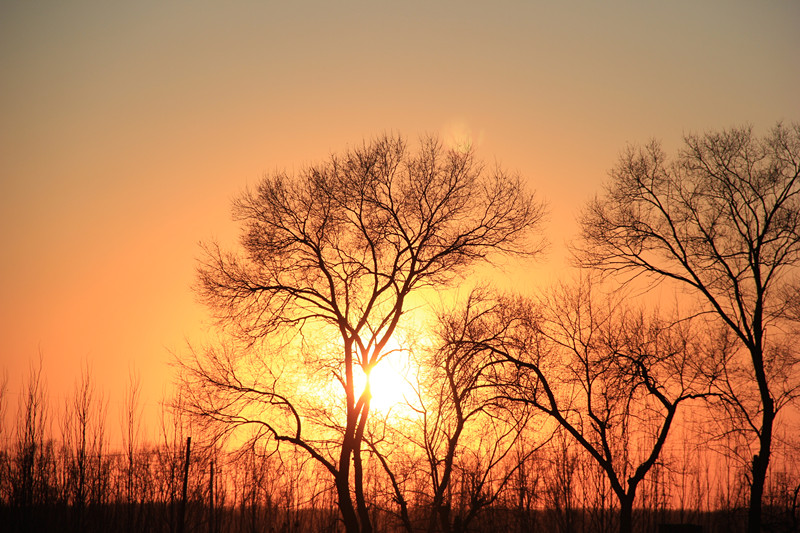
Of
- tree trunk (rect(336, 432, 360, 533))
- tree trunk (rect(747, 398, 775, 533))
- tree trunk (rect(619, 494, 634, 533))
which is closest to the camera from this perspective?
tree trunk (rect(747, 398, 775, 533))

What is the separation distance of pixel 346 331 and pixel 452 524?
6772mm

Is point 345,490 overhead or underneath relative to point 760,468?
underneath

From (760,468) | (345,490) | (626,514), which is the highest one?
(760,468)

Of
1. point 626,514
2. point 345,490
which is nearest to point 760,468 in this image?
point 626,514

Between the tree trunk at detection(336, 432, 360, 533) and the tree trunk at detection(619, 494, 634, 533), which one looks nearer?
the tree trunk at detection(619, 494, 634, 533)

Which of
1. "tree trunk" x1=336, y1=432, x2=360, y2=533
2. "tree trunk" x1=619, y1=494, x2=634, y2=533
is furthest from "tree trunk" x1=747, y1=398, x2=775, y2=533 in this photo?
"tree trunk" x1=336, y1=432, x2=360, y2=533

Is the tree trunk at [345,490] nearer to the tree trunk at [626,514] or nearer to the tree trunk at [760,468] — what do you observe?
the tree trunk at [626,514]

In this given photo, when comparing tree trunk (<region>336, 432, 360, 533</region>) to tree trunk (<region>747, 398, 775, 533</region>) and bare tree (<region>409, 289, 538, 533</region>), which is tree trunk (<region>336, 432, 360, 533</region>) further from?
tree trunk (<region>747, 398, 775, 533</region>)

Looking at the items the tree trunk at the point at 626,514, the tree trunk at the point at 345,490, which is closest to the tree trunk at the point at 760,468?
the tree trunk at the point at 626,514

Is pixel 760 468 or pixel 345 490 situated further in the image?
pixel 345 490

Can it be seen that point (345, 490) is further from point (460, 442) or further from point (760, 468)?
point (760, 468)

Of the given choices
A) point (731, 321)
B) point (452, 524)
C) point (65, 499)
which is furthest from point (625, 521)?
point (65, 499)

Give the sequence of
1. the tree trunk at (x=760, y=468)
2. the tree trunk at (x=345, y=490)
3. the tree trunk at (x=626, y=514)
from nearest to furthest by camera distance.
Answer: the tree trunk at (x=760, y=468), the tree trunk at (x=626, y=514), the tree trunk at (x=345, y=490)

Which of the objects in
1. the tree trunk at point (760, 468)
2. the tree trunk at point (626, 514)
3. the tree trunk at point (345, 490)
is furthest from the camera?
the tree trunk at point (345, 490)
